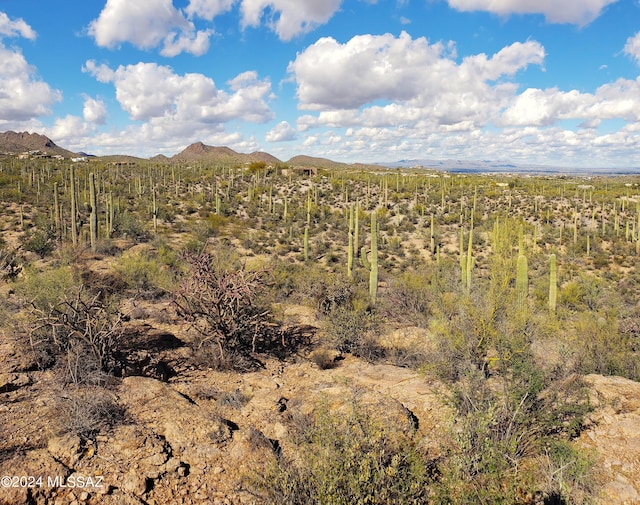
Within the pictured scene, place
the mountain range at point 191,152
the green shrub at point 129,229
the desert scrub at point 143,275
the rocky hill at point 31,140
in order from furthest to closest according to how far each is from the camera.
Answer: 1. the rocky hill at point 31,140
2. the mountain range at point 191,152
3. the green shrub at point 129,229
4. the desert scrub at point 143,275

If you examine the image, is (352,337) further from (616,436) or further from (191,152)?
(191,152)

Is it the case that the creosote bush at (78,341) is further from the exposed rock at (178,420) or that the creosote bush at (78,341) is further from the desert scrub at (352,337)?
the desert scrub at (352,337)

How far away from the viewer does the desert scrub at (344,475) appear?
12.3ft

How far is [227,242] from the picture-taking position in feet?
81.8

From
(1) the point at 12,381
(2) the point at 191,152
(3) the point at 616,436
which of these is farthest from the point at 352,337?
(2) the point at 191,152

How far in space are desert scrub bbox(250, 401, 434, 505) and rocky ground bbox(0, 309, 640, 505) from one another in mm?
509

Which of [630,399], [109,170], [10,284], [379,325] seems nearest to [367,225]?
[379,325]

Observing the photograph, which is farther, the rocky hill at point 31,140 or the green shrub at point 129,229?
the rocky hill at point 31,140

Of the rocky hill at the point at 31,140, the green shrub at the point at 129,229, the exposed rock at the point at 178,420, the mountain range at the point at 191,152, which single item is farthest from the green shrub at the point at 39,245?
the rocky hill at the point at 31,140

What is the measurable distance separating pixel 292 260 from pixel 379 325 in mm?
12382

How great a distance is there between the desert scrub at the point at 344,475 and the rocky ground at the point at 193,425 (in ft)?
1.67

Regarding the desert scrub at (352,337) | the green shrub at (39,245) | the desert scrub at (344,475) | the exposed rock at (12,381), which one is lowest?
the desert scrub at (352,337)

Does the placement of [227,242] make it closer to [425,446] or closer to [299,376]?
[299,376]

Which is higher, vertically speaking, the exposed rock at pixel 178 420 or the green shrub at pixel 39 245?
the green shrub at pixel 39 245
